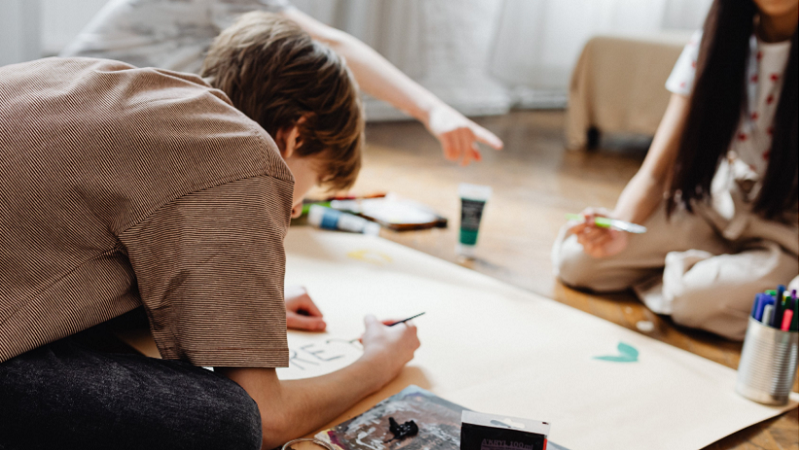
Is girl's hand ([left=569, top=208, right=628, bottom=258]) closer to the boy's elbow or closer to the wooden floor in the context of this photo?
the wooden floor

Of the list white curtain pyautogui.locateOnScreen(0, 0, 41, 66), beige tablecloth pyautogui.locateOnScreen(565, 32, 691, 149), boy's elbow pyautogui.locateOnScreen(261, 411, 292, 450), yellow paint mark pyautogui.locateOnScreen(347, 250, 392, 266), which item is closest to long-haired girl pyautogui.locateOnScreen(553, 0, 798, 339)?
yellow paint mark pyautogui.locateOnScreen(347, 250, 392, 266)

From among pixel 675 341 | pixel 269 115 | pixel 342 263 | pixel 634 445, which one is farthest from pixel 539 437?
pixel 342 263

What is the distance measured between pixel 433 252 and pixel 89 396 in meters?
1.17

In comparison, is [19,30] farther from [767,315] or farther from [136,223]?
[767,315]

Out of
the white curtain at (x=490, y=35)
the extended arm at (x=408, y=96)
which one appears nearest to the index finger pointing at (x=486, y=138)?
the extended arm at (x=408, y=96)

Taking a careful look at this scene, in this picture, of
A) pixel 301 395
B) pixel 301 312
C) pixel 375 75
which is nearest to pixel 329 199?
pixel 375 75

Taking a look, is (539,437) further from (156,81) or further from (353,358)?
(156,81)

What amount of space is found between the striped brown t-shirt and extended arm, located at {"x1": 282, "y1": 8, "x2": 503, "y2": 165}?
758mm

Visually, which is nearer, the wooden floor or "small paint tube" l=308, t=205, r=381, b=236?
the wooden floor

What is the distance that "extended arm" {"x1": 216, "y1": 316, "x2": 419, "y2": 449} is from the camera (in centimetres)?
79

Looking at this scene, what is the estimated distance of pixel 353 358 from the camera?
1.16 metres

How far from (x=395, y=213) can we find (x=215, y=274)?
1.32 metres

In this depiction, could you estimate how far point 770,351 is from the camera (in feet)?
3.58

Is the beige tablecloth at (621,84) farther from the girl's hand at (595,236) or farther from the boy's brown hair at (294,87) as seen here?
the boy's brown hair at (294,87)
